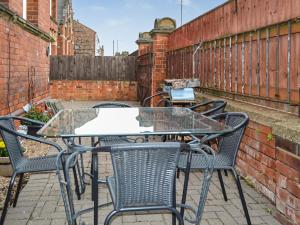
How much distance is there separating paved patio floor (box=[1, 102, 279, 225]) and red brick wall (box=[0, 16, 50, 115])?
2.02 meters

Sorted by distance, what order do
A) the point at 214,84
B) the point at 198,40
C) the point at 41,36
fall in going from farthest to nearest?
the point at 41,36, the point at 198,40, the point at 214,84

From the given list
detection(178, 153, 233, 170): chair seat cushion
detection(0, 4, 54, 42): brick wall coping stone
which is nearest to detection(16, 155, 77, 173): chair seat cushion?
detection(178, 153, 233, 170): chair seat cushion

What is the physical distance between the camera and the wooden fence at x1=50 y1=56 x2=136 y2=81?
16.1 metres

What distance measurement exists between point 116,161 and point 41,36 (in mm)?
7401

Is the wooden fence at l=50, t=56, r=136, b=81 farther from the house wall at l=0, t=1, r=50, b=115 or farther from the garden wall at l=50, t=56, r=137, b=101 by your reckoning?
the house wall at l=0, t=1, r=50, b=115

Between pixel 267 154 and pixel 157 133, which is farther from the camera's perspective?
pixel 267 154

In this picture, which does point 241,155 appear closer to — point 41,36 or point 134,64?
point 41,36

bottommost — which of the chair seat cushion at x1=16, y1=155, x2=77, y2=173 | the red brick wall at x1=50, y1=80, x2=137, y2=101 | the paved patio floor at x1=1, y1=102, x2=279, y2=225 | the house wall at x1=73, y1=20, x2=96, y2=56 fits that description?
the paved patio floor at x1=1, y1=102, x2=279, y2=225

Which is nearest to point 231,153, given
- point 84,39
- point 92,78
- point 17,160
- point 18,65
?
point 17,160

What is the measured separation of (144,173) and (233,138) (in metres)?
1.31

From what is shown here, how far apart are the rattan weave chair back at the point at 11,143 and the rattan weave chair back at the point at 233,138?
1691 millimetres

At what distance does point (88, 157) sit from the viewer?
554 cm

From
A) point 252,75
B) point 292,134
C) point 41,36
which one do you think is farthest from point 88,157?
point 41,36

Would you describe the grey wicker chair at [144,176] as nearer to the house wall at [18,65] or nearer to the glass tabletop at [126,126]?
the glass tabletop at [126,126]
